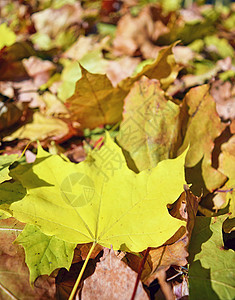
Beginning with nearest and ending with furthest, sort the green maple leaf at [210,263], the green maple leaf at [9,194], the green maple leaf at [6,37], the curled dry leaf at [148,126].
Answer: the green maple leaf at [210,263]
the green maple leaf at [9,194]
the curled dry leaf at [148,126]
the green maple leaf at [6,37]

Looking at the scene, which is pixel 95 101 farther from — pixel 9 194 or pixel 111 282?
pixel 111 282

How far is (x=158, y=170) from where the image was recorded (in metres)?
0.57

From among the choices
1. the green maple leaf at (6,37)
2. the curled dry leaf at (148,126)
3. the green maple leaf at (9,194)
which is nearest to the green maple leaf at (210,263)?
the curled dry leaf at (148,126)

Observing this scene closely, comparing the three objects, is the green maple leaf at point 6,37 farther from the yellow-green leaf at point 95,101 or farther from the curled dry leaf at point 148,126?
the curled dry leaf at point 148,126

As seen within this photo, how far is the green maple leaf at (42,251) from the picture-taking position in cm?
49

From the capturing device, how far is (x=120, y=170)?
60 cm

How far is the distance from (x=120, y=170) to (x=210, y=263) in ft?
0.78

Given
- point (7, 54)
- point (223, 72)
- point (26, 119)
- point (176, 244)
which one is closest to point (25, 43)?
point (7, 54)

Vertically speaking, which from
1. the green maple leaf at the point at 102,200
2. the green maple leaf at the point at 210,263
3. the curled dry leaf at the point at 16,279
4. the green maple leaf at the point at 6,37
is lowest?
the green maple leaf at the point at 210,263

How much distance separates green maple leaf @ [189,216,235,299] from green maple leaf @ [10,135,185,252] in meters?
0.06

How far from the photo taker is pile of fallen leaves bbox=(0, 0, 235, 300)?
1.63 ft

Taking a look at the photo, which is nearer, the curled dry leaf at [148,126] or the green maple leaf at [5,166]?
the green maple leaf at [5,166]

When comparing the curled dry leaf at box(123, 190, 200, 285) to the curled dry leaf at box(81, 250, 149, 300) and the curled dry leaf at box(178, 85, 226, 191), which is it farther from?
the curled dry leaf at box(178, 85, 226, 191)

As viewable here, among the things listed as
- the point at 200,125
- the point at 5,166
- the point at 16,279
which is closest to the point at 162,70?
the point at 200,125
